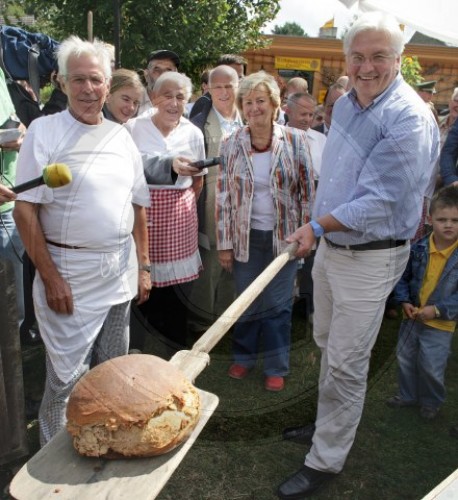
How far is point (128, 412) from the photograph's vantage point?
138cm

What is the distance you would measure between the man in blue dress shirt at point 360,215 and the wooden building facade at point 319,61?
177 centimetres

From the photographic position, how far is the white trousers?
206 centimetres

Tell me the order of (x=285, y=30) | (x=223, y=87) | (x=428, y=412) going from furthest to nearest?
(x=285, y=30) < (x=223, y=87) < (x=428, y=412)

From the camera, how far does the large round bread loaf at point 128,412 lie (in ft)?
4.53

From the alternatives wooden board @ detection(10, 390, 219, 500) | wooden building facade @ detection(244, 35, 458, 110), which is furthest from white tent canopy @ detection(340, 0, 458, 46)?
wooden board @ detection(10, 390, 219, 500)

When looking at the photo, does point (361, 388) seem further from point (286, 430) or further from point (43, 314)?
point (43, 314)

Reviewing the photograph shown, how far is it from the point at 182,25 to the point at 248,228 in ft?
9.66

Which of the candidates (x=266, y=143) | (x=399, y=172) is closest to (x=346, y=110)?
(x=399, y=172)

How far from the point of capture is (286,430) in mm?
2631

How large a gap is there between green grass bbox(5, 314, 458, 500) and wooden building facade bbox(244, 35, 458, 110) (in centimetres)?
199

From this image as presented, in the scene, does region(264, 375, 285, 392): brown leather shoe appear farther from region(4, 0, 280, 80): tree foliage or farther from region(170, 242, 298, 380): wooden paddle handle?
region(4, 0, 280, 80): tree foliage

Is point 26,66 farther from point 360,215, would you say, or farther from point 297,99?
point 360,215

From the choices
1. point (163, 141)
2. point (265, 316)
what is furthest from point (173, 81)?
point (265, 316)

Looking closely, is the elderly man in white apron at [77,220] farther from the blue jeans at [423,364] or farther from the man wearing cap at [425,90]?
the man wearing cap at [425,90]
